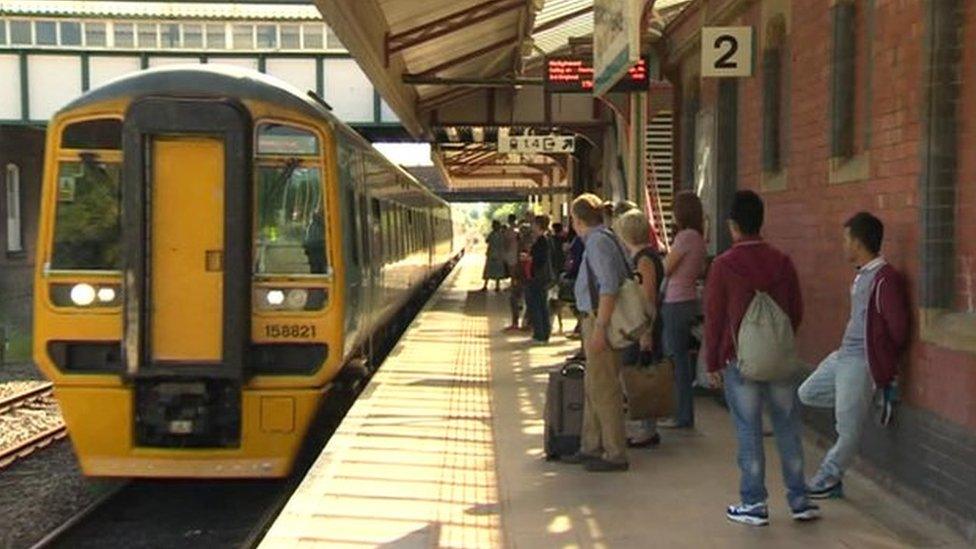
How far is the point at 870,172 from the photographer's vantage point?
6.18 metres

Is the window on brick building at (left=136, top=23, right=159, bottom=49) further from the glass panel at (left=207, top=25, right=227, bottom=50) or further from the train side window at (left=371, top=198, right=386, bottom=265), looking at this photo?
the train side window at (left=371, top=198, right=386, bottom=265)

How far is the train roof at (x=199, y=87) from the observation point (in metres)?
7.25

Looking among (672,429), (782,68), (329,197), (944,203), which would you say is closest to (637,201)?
(782,68)

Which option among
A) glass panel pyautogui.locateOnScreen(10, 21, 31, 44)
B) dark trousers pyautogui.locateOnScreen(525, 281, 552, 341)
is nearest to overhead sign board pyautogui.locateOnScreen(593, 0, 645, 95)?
dark trousers pyautogui.locateOnScreen(525, 281, 552, 341)

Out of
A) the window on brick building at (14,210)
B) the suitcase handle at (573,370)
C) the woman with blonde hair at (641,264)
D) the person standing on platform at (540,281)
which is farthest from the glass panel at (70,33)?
the suitcase handle at (573,370)

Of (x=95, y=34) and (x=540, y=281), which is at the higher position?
(x=95, y=34)

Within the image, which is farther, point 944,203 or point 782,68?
point 782,68

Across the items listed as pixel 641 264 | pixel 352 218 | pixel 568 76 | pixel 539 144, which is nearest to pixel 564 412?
pixel 641 264

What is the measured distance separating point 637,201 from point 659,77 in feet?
13.4

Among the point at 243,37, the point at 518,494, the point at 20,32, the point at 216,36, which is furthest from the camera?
the point at 216,36

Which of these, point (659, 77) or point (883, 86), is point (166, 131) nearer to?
point (883, 86)

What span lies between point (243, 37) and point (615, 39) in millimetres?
18123

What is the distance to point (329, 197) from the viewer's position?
764cm

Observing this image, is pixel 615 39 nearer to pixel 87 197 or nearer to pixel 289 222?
pixel 289 222
